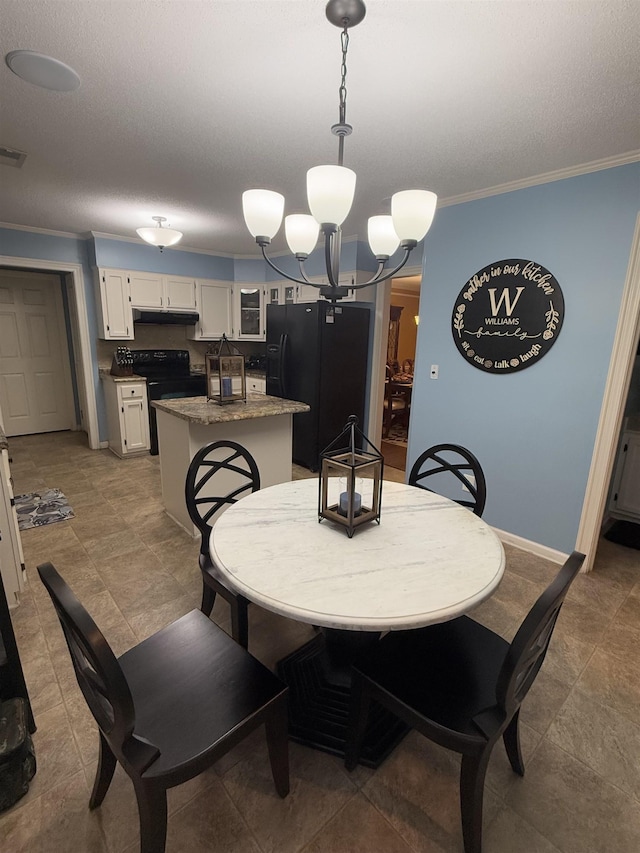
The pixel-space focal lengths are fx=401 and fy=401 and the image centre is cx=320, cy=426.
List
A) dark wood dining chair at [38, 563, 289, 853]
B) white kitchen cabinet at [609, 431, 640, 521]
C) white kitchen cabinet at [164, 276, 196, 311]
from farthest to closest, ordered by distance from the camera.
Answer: white kitchen cabinet at [164, 276, 196, 311] < white kitchen cabinet at [609, 431, 640, 521] < dark wood dining chair at [38, 563, 289, 853]

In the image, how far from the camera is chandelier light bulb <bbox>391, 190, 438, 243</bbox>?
1.47 metres

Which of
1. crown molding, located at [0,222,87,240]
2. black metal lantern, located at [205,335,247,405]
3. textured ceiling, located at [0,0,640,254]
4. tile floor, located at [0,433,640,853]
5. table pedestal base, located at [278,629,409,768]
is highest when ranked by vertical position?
crown molding, located at [0,222,87,240]

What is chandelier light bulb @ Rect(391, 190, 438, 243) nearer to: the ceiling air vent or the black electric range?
the ceiling air vent

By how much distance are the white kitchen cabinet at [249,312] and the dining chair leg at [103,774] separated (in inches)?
196

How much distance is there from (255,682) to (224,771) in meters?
0.50

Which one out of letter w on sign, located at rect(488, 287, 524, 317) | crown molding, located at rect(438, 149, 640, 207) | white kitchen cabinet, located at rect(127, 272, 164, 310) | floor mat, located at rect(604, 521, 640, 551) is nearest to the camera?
crown molding, located at rect(438, 149, 640, 207)

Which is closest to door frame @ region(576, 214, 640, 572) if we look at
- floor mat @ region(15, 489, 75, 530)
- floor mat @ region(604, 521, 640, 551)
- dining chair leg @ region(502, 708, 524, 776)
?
floor mat @ region(604, 521, 640, 551)

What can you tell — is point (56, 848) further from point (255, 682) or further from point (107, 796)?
point (255, 682)

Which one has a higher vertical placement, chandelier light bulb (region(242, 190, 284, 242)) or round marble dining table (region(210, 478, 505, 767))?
chandelier light bulb (region(242, 190, 284, 242))

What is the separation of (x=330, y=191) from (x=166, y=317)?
13.3 feet

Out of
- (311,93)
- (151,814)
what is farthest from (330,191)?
(151,814)

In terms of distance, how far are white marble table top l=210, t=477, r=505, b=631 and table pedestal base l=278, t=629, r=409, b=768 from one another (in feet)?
1.63

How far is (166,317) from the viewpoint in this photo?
4875 mm

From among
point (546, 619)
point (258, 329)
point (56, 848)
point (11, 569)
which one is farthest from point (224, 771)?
point (258, 329)
